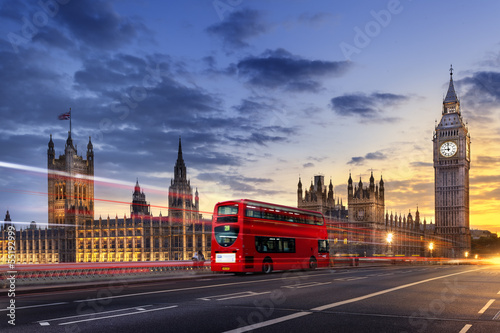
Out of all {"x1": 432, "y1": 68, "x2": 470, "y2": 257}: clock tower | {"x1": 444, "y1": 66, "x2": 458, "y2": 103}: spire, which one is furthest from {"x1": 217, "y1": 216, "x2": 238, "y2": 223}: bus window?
→ {"x1": 444, "y1": 66, "x2": 458, "y2": 103}: spire

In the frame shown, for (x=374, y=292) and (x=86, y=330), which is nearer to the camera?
(x=86, y=330)

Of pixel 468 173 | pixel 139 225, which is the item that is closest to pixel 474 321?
pixel 139 225

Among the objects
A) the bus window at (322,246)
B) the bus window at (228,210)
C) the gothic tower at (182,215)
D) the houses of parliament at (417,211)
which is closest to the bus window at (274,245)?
the bus window at (228,210)

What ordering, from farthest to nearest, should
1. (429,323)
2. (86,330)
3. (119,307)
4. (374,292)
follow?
(374,292), (119,307), (429,323), (86,330)

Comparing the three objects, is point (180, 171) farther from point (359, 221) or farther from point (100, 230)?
point (359, 221)

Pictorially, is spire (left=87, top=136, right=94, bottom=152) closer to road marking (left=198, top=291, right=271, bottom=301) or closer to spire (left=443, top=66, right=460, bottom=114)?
spire (left=443, top=66, right=460, bottom=114)

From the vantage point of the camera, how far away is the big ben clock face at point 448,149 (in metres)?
129

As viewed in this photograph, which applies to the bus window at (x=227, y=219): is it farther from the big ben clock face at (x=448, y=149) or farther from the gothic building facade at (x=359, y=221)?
the big ben clock face at (x=448, y=149)

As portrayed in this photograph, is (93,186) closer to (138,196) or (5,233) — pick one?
(138,196)

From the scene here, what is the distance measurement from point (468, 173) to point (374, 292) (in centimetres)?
12995

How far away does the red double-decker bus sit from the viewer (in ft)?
87.1

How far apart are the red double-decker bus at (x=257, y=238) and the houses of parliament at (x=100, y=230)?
2797 inches

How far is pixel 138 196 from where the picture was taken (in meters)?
154

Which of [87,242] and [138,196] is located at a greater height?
[138,196]
